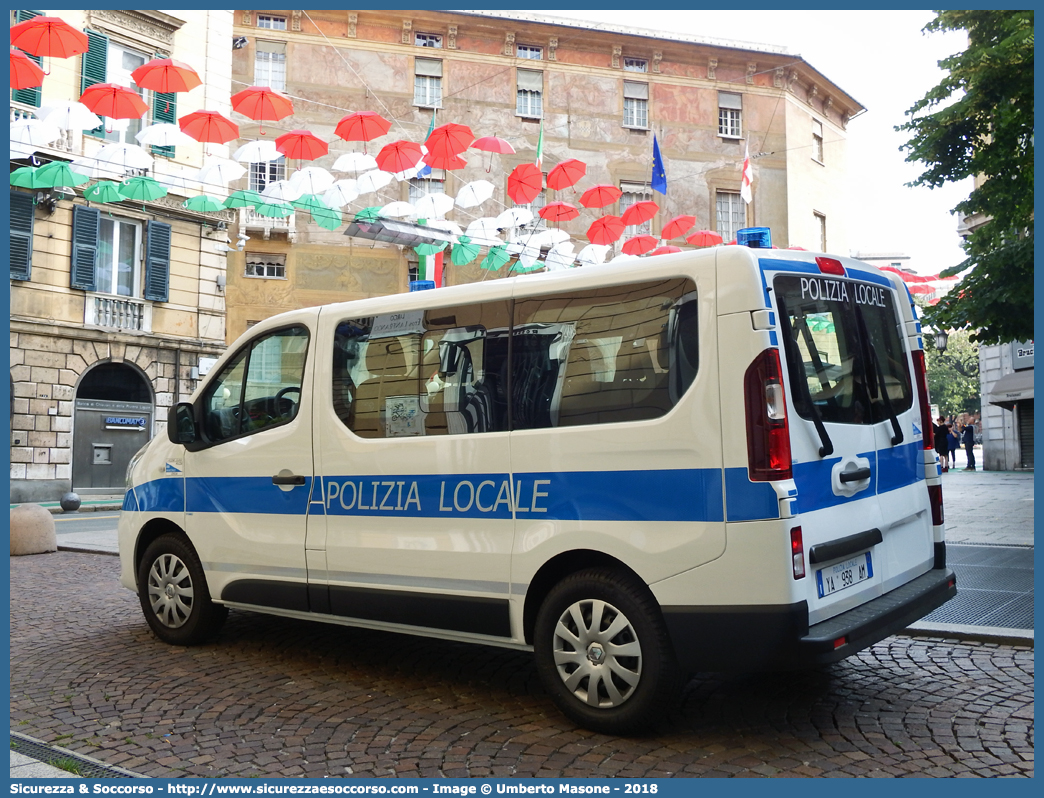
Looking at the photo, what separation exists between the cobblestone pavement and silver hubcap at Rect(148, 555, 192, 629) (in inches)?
8.8

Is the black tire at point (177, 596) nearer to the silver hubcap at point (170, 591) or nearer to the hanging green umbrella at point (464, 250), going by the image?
the silver hubcap at point (170, 591)

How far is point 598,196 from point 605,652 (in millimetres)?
17919

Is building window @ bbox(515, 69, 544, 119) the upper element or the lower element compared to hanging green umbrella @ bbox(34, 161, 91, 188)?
upper

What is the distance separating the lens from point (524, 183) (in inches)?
810

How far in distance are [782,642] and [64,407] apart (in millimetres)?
22439

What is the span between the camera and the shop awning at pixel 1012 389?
91.5ft

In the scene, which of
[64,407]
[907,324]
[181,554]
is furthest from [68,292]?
[907,324]

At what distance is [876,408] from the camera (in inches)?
187

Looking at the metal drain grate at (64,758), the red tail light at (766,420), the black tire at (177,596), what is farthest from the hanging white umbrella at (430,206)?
the red tail light at (766,420)

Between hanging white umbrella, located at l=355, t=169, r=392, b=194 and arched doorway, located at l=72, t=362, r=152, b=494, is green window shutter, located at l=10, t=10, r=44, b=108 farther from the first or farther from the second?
hanging white umbrella, located at l=355, t=169, r=392, b=194

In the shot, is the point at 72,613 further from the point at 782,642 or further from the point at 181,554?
the point at 782,642

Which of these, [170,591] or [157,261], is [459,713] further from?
[157,261]

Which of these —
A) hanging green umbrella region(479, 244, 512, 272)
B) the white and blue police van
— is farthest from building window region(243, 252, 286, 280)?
the white and blue police van

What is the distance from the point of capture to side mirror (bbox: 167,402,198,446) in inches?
250
